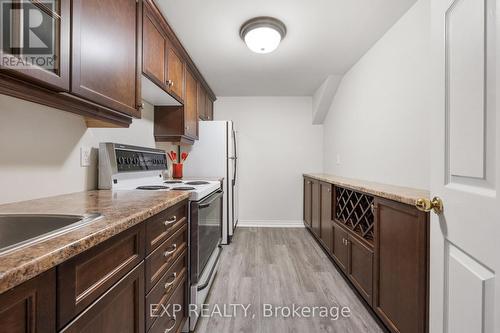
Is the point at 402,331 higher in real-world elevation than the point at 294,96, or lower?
lower

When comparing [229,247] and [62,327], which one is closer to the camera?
[62,327]

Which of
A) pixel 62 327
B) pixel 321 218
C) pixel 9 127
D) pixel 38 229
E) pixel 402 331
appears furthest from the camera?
pixel 321 218

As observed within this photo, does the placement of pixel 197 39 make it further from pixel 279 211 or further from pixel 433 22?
pixel 279 211

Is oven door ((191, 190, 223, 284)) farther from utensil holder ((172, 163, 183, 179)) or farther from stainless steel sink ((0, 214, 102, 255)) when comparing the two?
utensil holder ((172, 163, 183, 179))

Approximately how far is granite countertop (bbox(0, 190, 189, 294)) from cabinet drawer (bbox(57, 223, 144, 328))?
5 centimetres

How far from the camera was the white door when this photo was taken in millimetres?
639

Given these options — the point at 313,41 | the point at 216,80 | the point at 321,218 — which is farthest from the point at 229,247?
the point at 313,41

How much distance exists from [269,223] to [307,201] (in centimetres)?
80

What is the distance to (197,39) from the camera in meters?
2.24

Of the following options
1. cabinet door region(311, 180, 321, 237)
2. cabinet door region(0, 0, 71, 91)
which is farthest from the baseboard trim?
cabinet door region(0, 0, 71, 91)

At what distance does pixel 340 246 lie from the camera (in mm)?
2268

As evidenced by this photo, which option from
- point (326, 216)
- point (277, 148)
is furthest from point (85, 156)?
point (277, 148)

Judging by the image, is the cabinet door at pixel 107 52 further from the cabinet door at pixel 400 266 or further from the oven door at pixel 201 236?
the cabinet door at pixel 400 266

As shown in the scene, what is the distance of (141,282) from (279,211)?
10.8ft
